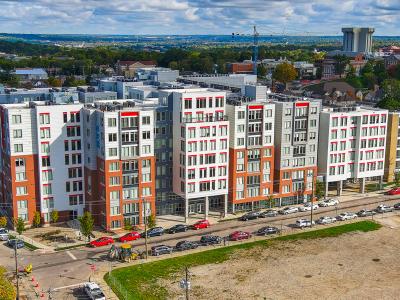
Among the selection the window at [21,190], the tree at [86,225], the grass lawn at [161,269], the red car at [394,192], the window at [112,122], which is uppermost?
the window at [112,122]

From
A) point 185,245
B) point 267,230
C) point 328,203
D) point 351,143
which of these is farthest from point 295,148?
point 185,245

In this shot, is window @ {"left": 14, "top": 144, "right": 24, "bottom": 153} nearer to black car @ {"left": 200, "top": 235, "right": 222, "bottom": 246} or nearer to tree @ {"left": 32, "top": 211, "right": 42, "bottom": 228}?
tree @ {"left": 32, "top": 211, "right": 42, "bottom": 228}

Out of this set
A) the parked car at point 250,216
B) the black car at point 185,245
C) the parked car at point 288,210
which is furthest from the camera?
the parked car at point 288,210

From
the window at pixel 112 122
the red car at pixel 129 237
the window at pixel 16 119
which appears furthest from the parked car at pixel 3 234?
the window at pixel 112 122

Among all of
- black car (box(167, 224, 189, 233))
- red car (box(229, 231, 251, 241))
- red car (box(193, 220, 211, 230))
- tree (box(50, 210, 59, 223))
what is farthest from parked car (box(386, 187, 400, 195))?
tree (box(50, 210, 59, 223))

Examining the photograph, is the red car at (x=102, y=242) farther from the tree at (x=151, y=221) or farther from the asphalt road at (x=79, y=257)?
the tree at (x=151, y=221)

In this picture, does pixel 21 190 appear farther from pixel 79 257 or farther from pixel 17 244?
pixel 79 257
